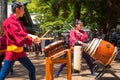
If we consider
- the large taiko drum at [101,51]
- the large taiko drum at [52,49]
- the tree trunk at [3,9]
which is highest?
the tree trunk at [3,9]

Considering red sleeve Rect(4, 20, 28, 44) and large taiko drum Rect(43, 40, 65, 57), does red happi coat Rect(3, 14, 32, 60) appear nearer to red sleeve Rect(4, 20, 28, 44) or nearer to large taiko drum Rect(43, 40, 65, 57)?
red sleeve Rect(4, 20, 28, 44)

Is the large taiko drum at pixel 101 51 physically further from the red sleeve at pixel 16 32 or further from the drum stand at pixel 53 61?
the red sleeve at pixel 16 32

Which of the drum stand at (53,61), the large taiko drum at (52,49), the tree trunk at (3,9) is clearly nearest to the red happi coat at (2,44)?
the large taiko drum at (52,49)

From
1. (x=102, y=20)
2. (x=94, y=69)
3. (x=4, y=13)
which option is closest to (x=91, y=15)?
(x=102, y=20)

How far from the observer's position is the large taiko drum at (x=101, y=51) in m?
8.95

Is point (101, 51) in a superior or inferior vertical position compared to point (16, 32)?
inferior

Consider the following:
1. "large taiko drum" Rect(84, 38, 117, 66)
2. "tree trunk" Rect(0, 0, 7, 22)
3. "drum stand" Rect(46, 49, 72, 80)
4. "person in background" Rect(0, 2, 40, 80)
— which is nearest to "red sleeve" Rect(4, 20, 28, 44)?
"person in background" Rect(0, 2, 40, 80)

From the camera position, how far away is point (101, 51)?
29.6 ft

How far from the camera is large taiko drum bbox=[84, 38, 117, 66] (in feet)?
29.3

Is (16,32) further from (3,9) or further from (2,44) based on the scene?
(3,9)

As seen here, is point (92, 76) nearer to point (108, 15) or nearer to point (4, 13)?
point (4, 13)

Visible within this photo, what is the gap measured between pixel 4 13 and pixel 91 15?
46.5 feet

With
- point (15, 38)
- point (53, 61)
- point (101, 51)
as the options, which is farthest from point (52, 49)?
point (101, 51)

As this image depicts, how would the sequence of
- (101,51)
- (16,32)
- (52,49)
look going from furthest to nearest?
(101,51) < (52,49) < (16,32)
